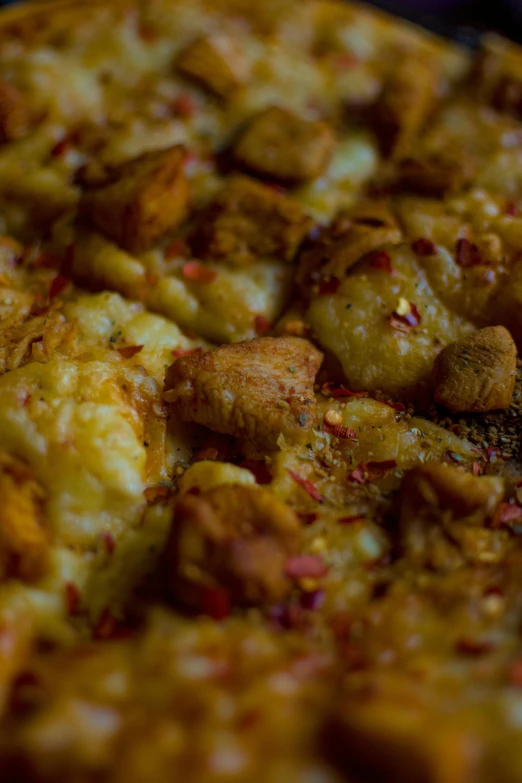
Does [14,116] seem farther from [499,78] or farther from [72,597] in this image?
[499,78]

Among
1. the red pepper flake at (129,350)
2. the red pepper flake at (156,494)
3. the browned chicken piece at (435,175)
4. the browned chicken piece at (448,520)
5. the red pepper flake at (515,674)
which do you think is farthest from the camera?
the browned chicken piece at (435,175)

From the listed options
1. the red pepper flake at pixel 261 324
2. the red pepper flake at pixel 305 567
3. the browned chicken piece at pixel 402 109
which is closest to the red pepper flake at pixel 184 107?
the browned chicken piece at pixel 402 109

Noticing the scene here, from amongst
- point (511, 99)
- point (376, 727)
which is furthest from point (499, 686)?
point (511, 99)

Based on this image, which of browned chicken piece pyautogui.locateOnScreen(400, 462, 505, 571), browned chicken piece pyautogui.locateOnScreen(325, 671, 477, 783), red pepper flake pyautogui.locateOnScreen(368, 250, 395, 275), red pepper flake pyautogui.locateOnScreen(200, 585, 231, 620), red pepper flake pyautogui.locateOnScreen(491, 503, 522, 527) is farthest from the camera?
red pepper flake pyautogui.locateOnScreen(368, 250, 395, 275)

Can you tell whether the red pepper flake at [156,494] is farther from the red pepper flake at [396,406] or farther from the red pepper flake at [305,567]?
the red pepper flake at [396,406]

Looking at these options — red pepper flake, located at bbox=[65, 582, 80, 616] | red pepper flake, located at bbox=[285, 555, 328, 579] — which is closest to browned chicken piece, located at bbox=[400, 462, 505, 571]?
red pepper flake, located at bbox=[285, 555, 328, 579]

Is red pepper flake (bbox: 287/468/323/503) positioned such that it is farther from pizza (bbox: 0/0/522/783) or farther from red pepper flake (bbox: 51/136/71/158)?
red pepper flake (bbox: 51/136/71/158)
